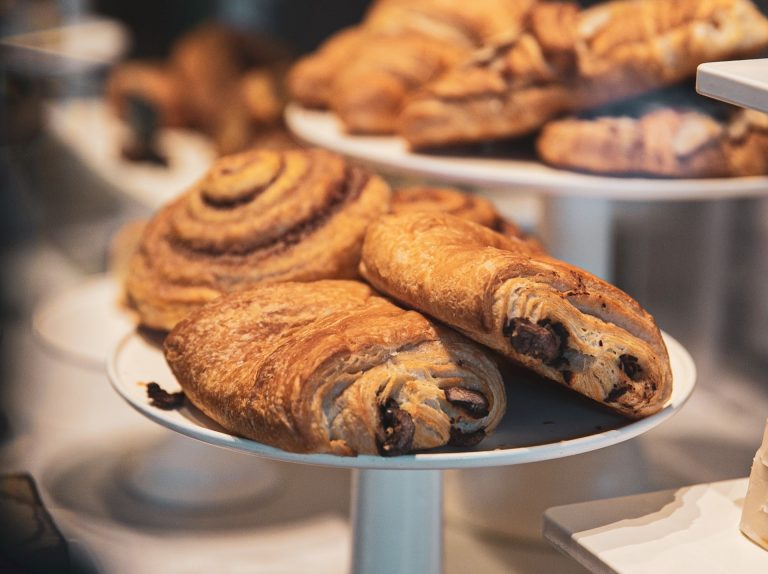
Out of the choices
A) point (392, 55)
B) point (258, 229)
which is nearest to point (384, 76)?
point (392, 55)

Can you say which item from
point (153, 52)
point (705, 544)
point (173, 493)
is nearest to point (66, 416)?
point (173, 493)

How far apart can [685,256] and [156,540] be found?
34.0 inches

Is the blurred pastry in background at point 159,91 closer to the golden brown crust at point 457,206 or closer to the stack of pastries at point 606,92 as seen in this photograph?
the stack of pastries at point 606,92

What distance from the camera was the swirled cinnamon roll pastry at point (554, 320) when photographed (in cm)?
71

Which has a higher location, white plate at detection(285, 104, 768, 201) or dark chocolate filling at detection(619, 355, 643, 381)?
dark chocolate filling at detection(619, 355, 643, 381)

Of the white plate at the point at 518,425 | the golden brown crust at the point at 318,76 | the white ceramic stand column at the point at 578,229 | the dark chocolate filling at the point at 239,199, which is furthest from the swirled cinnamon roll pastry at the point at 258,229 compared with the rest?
the golden brown crust at the point at 318,76

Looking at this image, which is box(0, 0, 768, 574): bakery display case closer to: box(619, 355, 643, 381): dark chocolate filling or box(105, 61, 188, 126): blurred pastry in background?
A: box(619, 355, 643, 381): dark chocolate filling

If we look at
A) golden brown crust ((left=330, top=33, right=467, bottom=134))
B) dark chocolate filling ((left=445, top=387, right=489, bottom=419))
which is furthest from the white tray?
golden brown crust ((left=330, top=33, right=467, bottom=134))

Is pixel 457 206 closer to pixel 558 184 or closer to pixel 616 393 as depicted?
pixel 558 184

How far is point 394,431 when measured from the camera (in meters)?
0.70

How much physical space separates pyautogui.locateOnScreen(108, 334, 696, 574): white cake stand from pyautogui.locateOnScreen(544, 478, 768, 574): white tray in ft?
0.22

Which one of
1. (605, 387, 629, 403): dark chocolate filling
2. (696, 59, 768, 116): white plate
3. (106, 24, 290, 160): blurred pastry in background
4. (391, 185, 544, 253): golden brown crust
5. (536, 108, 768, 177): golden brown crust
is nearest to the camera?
(696, 59, 768, 116): white plate

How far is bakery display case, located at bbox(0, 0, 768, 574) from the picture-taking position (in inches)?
28.5

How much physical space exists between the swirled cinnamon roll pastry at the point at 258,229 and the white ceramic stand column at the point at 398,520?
0.60ft
